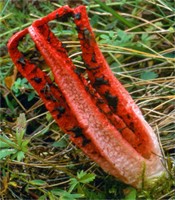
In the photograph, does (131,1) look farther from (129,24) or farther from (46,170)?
(46,170)

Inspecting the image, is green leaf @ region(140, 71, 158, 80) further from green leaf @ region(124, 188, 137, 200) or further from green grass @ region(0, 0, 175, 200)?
green leaf @ region(124, 188, 137, 200)

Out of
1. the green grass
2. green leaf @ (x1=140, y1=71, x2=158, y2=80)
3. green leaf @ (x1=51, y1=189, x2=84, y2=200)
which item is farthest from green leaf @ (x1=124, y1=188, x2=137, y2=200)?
green leaf @ (x1=140, y1=71, x2=158, y2=80)

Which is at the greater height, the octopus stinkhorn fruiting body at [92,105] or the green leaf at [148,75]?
the octopus stinkhorn fruiting body at [92,105]

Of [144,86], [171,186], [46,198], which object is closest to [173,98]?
[144,86]

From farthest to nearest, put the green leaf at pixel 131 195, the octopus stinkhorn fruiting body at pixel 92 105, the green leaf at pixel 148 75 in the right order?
the green leaf at pixel 148 75, the green leaf at pixel 131 195, the octopus stinkhorn fruiting body at pixel 92 105

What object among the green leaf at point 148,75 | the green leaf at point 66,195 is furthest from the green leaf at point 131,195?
the green leaf at point 148,75

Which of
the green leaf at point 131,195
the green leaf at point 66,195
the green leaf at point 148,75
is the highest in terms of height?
the green leaf at point 66,195

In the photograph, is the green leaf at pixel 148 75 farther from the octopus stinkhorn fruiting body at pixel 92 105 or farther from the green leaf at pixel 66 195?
the green leaf at pixel 66 195

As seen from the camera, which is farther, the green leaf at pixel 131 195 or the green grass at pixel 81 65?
the green grass at pixel 81 65
